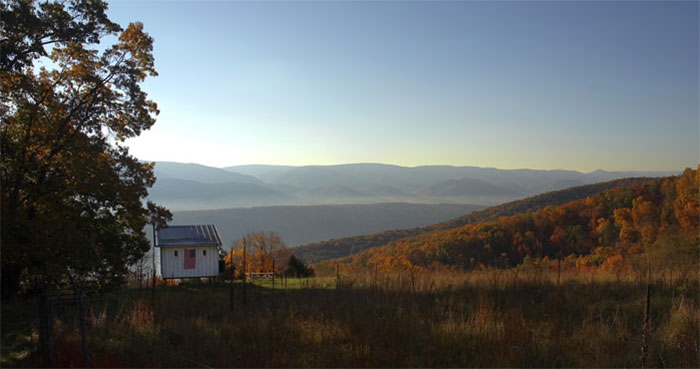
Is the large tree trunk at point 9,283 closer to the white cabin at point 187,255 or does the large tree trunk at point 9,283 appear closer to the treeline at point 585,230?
the white cabin at point 187,255

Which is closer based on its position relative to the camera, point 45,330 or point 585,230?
point 45,330

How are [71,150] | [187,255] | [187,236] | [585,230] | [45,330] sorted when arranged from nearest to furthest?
[45,330] → [71,150] → [187,255] → [187,236] → [585,230]

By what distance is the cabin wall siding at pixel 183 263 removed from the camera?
28.4 metres

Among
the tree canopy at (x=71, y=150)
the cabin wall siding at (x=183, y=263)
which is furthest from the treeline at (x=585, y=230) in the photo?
the tree canopy at (x=71, y=150)

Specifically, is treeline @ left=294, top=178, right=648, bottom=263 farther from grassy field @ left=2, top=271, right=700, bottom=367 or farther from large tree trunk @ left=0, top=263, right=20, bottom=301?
grassy field @ left=2, top=271, right=700, bottom=367

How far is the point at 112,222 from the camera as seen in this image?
1411 centimetres

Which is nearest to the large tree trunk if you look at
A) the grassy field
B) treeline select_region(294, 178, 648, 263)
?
the grassy field

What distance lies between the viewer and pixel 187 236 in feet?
99.5

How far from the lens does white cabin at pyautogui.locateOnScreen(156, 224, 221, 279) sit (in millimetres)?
28562

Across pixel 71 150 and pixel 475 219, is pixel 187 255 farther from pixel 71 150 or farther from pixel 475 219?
pixel 475 219

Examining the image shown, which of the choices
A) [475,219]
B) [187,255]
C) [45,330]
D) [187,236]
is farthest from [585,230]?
[45,330]

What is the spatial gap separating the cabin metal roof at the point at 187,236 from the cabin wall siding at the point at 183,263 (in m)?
0.30

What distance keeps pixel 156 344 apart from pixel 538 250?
2071 inches

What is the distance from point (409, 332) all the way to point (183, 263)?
25.0m
